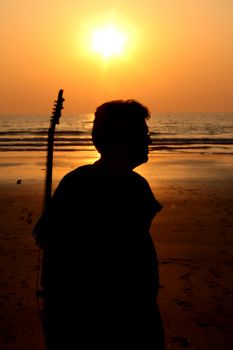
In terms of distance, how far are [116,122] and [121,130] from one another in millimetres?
44

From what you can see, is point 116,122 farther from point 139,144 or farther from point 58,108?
point 58,108

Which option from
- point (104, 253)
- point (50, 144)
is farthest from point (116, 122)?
point (50, 144)

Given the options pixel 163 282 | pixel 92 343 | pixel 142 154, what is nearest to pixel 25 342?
pixel 163 282

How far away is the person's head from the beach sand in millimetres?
2664

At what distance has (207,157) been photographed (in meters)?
26.0

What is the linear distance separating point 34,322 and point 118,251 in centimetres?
298

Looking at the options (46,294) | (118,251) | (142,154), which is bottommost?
(46,294)

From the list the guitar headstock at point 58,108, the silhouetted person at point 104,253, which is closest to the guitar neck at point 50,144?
the guitar headstock at point 58,108

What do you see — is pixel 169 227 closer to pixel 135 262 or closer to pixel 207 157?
pixel 135 262

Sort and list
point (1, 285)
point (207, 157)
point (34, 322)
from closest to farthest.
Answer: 1. point (34, 322)
2. point (1, 285)
3. point (207, 157)

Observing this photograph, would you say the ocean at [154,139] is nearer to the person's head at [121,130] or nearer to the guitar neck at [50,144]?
the guitar neck at [50,144]

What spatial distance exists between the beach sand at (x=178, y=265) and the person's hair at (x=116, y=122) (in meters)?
2.72

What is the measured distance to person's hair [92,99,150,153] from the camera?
223cm

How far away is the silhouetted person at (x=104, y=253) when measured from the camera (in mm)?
2145
